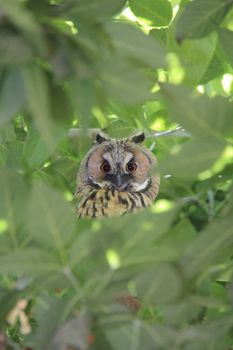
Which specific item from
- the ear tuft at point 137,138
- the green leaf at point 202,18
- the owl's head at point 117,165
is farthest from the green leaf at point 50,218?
the owl's head at point 117,165

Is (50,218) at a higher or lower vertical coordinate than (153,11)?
higher

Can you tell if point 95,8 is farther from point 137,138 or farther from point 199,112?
point 137,138

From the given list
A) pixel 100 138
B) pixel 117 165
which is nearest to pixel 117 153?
pixel 117 165

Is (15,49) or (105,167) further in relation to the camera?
(105,167)

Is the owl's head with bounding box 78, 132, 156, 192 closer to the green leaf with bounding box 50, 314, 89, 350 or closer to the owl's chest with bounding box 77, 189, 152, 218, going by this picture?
the owl's chest with bounding box 77, 189, 152, 218

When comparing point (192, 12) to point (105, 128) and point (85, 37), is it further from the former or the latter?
point (105, 128)

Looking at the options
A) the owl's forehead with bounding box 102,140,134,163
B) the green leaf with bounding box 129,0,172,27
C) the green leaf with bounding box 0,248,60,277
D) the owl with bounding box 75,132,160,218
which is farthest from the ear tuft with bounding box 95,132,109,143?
the green leaf with bounding box 0,248,60,277

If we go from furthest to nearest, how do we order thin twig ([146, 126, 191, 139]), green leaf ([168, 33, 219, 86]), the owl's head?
the owl's head
thin twig ([146, 126, 191, 139])
green leaf ([168, 33, 219, 86])
